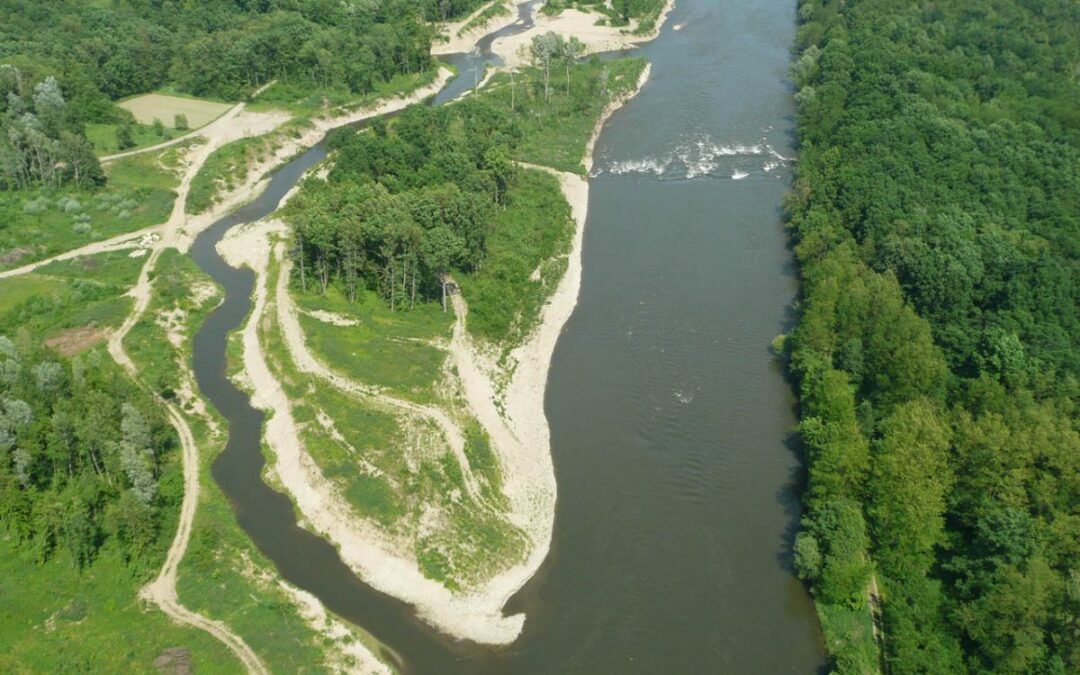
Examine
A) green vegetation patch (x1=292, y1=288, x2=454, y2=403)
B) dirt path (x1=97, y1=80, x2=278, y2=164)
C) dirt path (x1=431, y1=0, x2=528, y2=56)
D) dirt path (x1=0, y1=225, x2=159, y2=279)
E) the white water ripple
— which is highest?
dirt path (x1=431, y1=0, x2=528, y2=56)

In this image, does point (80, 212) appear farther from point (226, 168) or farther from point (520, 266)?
point (520, 266)

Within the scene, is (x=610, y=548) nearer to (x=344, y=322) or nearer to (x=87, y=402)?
(x=344, y=322)

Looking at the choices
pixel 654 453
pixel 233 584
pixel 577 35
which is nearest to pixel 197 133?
pixel 577 35

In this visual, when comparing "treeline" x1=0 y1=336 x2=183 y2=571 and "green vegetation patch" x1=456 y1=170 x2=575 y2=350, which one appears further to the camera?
"green vegetation patch" x1=456 y1=170 x2=575 y2=350

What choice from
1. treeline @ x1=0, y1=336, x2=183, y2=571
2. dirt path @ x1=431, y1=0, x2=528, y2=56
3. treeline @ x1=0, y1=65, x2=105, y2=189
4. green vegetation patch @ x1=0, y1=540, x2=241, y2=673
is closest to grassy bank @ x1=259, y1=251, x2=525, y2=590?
treeline @ x1=0, y1=336, x2=183, y2=571

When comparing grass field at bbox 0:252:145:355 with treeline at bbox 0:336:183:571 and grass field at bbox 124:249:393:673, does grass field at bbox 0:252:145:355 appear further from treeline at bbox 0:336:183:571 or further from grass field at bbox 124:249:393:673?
grass field at bbox 124:249:393:673

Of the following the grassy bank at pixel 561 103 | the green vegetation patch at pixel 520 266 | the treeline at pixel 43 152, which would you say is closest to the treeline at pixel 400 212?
the green vegetation patch at pixel 520 266
